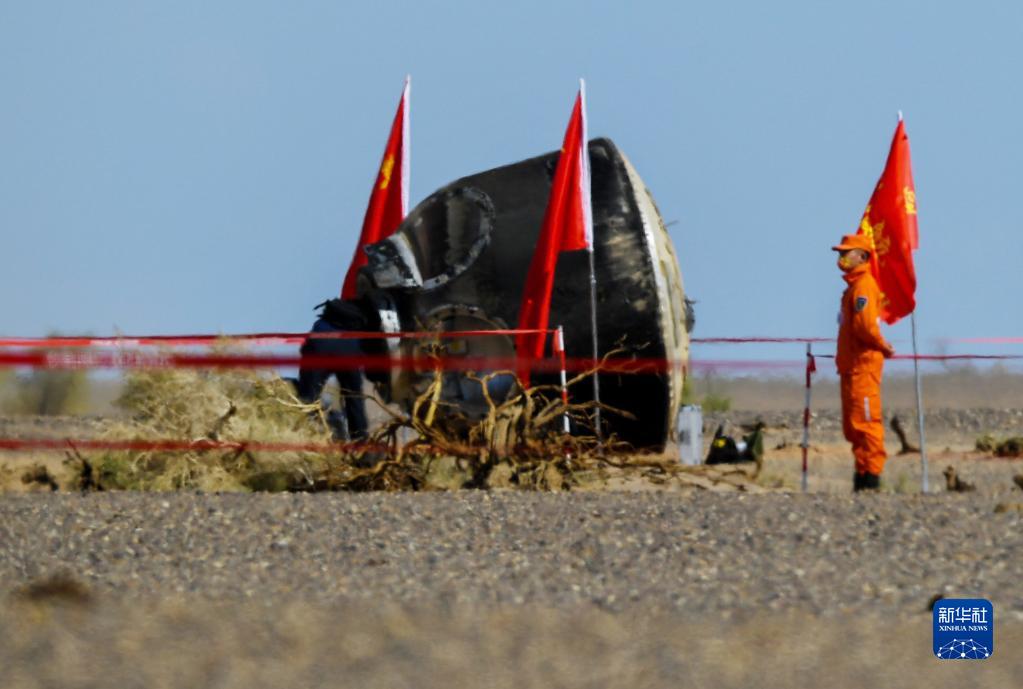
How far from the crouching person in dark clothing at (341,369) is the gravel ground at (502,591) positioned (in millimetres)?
3656

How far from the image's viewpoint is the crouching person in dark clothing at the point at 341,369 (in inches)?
496

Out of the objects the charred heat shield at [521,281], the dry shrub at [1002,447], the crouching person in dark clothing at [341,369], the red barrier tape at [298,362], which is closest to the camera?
the red barrier tape at [298,362]

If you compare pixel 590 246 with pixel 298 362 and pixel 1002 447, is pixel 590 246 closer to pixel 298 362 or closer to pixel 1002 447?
pixel 298 362

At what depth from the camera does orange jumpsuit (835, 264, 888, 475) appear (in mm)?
10773

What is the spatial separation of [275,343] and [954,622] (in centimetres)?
759

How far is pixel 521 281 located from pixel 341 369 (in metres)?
1.63

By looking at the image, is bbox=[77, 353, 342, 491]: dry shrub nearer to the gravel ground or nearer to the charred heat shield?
the charred heat shield

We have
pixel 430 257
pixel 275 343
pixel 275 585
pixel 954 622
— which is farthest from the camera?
pixel 430 257

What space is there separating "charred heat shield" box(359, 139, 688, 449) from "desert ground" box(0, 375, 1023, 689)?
3540 millimetres

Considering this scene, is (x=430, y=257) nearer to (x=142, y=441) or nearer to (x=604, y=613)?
(x=142, y=441)

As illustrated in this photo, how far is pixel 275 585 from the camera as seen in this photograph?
6453 mm

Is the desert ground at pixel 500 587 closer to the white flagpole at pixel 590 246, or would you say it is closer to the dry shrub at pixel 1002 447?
the white flagpole at pixel 590 246

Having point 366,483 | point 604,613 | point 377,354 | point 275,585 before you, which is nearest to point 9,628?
point 275,585

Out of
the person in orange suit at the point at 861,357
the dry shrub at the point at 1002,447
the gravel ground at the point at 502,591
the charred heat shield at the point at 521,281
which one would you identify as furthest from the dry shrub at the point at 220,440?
the dry shrub at the point at 1002,447
